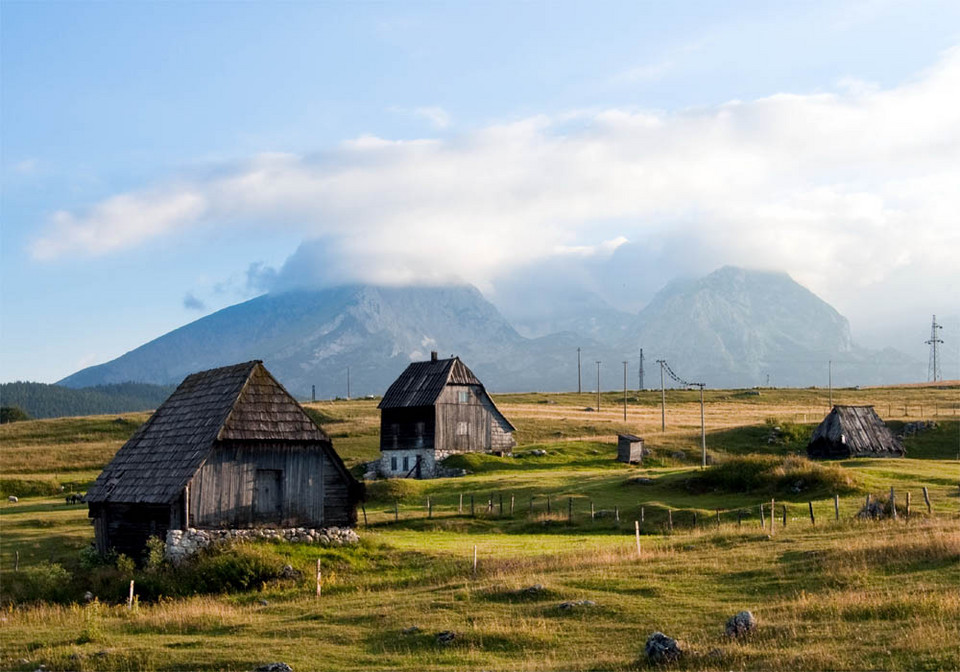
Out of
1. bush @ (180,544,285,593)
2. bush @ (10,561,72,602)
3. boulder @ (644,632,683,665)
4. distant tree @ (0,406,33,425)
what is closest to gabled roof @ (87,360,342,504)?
bush @ (180,544,285,593)

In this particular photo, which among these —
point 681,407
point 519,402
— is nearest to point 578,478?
point 681,407

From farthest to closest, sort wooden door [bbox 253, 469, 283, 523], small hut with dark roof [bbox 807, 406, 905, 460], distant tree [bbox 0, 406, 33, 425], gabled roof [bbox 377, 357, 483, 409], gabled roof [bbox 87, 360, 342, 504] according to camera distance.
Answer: distant tree [bbox 0, 406, 33, 425] < gabled roof [bbox 377, 357, 483, 409] < small hut with dark roof [bbox 807, 406, 905, 460] < wooden door [bbox 253, 469, 283, 523] < gabled roof [bbox 87, 360, 342, 504]

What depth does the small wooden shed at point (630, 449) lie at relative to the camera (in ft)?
247

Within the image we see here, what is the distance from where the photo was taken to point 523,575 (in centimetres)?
2981

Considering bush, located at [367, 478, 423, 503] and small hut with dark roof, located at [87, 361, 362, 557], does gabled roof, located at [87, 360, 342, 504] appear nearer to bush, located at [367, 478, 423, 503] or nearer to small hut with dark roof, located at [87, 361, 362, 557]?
small hut with dark roof, located at [87, 361, 362, 557]

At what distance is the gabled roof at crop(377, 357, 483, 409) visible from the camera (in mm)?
82062

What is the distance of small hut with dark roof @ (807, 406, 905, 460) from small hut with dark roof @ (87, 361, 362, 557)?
43.6 meters

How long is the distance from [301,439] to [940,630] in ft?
90.2

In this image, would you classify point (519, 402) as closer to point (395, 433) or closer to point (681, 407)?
point (681, 407)

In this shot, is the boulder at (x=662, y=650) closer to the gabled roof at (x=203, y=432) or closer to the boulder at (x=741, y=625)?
the boulder at (x=741, y=625)

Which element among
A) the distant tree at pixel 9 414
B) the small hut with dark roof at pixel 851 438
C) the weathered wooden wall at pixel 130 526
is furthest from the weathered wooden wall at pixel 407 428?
the distant tree at pixel 9 414

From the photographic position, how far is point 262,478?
133 feet

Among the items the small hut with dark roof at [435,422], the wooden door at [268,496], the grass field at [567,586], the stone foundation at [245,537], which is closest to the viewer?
the grass field at [567,586]

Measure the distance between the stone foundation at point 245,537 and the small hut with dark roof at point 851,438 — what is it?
44.4m
